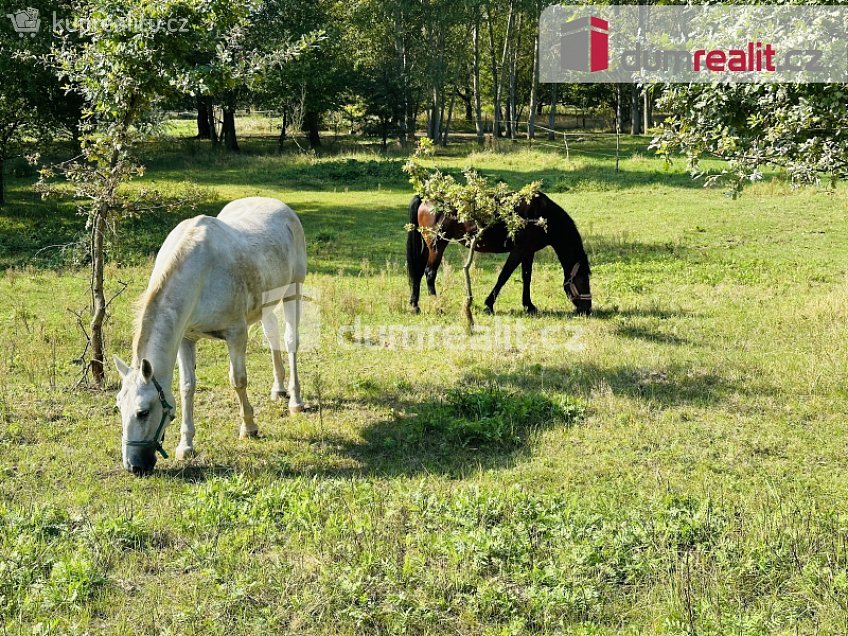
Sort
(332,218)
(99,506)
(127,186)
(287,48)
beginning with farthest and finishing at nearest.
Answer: (127,186), (332,218), (287,48), (99,506)

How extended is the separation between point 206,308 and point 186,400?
0.93m

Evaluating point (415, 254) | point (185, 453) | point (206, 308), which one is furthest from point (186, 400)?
point (415, 254)

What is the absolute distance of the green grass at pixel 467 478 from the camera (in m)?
4.50

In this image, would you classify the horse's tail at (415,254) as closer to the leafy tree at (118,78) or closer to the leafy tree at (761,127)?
the leafy tree at (118,78)

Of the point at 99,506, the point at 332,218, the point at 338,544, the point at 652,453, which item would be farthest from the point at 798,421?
the point at 332,218

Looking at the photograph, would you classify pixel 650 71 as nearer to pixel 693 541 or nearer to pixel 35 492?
pixel 693 541

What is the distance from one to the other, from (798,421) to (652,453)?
73.8 inches

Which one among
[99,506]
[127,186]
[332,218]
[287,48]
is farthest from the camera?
[127,186]

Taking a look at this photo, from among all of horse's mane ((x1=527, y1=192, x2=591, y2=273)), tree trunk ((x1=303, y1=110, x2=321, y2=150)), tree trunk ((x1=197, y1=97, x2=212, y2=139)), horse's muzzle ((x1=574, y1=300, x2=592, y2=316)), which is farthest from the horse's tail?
tree trunk ((x1=197, y1=97, x2=212, y2=139))

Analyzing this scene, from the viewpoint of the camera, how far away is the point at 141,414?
6016 millimetres

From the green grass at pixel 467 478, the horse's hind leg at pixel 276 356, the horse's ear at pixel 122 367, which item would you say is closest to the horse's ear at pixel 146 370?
the horse's ear at pixel 122 367

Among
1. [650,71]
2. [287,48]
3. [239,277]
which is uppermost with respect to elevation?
[287,48]

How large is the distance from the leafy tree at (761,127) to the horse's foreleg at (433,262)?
6.01 metres

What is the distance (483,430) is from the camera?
24.3ft
